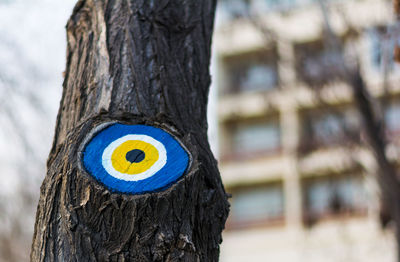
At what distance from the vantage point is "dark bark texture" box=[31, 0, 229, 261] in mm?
1868

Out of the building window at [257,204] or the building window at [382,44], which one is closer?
the building window at [382,44]

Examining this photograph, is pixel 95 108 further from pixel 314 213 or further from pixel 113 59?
pixel 314 213

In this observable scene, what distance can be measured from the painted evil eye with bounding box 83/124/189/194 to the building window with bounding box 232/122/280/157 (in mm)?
21741

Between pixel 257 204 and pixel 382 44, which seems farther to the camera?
pixel 257 204

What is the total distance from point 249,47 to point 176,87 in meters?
22.3

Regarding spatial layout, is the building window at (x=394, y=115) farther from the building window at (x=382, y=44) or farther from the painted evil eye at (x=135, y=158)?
the painted evil eye at (x=135, y=158)

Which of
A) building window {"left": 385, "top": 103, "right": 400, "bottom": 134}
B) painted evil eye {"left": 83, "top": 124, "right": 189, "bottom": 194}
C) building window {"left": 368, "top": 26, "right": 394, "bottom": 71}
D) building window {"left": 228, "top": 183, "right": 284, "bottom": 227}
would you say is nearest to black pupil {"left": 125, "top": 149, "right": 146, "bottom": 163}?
painted evil eye {"left": 83, "top": 124, "right": 189, "bottom": 194}

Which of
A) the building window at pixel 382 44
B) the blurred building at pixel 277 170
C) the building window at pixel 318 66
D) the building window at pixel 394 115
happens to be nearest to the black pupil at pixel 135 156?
the building window at pixel 382 44

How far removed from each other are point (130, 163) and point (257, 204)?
21.4 meters

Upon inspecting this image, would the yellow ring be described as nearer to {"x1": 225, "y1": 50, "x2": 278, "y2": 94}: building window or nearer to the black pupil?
the black pupil

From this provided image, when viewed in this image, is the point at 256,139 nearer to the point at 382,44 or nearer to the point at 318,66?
the point at 318,66

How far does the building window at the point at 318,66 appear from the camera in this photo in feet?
27.3

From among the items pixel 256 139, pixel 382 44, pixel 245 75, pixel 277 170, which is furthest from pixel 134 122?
pixel 245 75

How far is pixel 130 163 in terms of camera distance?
2.02m
